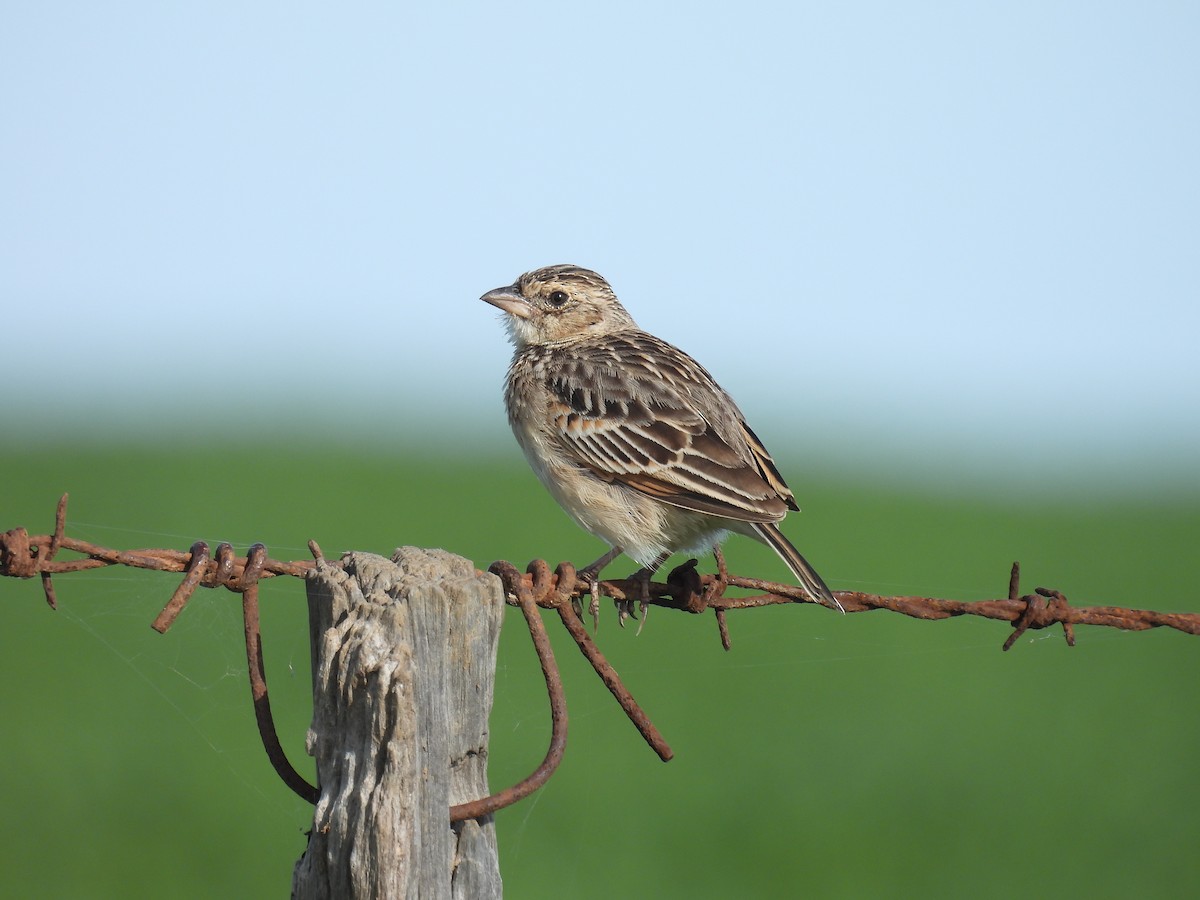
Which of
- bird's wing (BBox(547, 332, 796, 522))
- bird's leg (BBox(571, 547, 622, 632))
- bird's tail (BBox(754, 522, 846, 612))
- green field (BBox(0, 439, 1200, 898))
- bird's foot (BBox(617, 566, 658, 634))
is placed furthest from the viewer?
green field (BBox(0, 439, 1200, 898))

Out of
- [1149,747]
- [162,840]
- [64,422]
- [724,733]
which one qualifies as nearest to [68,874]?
[162,840]

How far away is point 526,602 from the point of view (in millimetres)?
3010

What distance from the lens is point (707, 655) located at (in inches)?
479

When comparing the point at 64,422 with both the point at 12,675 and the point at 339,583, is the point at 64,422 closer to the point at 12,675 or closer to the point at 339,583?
the point at 12,675

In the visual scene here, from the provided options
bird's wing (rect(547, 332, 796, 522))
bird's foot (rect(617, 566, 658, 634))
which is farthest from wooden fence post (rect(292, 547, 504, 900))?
bird's wing (rect(547, 332, 796, 522))

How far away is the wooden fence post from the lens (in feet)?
8.12

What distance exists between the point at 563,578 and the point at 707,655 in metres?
8.99

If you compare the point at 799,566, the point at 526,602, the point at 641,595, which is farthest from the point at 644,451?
the point at 526,602

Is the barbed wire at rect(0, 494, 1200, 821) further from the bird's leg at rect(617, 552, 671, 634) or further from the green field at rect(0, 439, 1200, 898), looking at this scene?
the green field at rect(0, 439, 1200, 898)

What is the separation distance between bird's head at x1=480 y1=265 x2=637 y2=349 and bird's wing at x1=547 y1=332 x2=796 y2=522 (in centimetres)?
61

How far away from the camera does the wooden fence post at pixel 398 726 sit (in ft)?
8.12

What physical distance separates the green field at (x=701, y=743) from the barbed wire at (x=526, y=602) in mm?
2167

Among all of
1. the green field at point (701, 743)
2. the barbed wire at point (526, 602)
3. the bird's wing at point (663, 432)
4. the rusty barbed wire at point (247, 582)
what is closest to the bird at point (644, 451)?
the bird's wing at point (663, 432)

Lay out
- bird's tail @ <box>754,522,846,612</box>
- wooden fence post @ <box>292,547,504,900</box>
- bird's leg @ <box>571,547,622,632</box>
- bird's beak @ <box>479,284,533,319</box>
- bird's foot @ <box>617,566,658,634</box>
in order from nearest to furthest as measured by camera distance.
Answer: wooden fence post @ <box>292,547,504,900</box>, bird's tail @ <box>754,522,846,612</box>, bird's leg @ <box>571,547,622,632</box>, bird's foot @ <box>617,566,658,634</box>, bird's beak @ <box>479,284,533,319</box>
